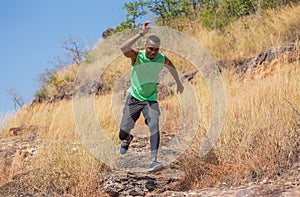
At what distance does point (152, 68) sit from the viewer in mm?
5188

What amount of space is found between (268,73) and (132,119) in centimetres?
340

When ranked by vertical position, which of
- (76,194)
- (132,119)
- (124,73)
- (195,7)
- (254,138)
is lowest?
(76,194)

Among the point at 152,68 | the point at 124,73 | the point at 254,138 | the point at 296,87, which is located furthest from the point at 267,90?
Answer: the point at 124,73

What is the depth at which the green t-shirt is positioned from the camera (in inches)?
202

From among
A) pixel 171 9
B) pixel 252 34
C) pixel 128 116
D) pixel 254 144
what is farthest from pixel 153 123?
pixel 171 9

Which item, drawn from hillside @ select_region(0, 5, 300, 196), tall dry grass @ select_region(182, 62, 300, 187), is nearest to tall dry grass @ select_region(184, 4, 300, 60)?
hillside @ select_region(0, 5, 300, 196)

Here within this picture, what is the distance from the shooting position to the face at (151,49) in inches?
197

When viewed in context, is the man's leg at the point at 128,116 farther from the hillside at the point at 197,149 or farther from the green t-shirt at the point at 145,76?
the hillside at the point at 197,149

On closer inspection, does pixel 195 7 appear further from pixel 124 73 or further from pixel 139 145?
pixel 139 145

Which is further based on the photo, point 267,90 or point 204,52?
point 204,52

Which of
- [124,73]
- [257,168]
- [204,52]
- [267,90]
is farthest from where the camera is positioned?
[124,73]

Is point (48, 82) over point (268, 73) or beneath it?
over

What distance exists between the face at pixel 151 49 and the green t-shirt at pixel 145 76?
6 centimetres

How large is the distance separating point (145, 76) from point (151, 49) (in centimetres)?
35
